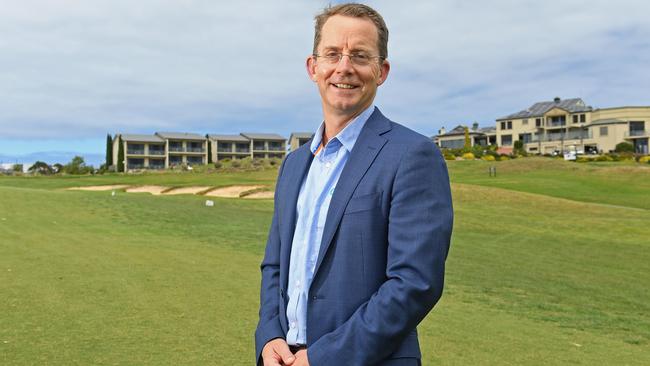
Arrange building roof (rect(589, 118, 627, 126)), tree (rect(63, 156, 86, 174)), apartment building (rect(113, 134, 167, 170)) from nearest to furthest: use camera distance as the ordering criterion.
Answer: tree (rect(63, 156, 86, 174)), building roof (rect(589, 118, 627, 126)), apartment building (rect(113, 134, 167, 170))

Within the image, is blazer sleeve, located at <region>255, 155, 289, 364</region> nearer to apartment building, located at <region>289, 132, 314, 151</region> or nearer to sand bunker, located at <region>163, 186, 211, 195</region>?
sand bunker, located at <region>163, 186, 211, 195</region>

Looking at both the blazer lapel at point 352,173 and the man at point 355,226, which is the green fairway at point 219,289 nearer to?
the man at point 355,226

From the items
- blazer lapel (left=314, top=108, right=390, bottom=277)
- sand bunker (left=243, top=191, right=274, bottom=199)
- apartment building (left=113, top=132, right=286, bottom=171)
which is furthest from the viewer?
apartment building (left=113, top=132, right=286, bottom=171)

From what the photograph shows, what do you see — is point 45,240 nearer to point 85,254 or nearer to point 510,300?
point 85,254

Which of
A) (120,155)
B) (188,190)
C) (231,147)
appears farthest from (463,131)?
(188,190)

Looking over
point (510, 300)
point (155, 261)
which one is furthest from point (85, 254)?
point (510, 300)

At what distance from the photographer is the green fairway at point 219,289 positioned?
6.00 metres

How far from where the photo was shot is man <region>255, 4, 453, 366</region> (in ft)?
7.86

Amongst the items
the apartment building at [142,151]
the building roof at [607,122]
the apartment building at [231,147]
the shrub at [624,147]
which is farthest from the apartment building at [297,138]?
the shrub at [624,147]

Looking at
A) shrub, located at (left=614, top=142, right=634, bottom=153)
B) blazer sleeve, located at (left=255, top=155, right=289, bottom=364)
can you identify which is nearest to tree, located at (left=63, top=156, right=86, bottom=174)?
shrub, located at (left=614, top=142, right=634, bottom=153)

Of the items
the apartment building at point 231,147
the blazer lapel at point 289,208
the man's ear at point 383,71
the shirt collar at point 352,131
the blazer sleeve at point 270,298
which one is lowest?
the blazer sleeve at point 270,298

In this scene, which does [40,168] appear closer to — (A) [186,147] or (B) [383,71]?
(A) [186,147]

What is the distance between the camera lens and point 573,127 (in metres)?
100

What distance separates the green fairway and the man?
9.59 feet
